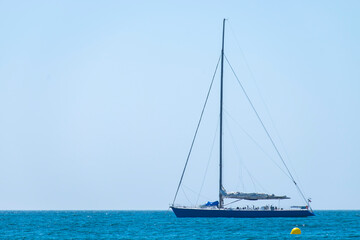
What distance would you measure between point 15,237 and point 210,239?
20.4 m

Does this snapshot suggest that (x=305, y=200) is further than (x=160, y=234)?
Yes

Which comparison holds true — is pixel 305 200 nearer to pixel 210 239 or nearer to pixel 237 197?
pixel 237 197

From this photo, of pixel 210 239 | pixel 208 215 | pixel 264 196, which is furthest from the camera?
pixel 264 196

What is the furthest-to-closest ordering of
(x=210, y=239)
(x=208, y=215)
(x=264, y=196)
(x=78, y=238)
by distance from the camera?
(x=264, y=196) < (x=208, y=215) < (x=78, y=238) < (x=210, y=239)

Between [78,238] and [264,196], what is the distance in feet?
112

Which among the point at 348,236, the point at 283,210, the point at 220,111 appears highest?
the point at 220,111

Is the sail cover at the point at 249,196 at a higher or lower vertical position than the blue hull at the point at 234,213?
higher

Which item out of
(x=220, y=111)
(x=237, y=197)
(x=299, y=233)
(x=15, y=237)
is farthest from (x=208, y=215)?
(x=15, y=237)

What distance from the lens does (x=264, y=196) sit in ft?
295

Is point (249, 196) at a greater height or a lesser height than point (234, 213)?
greater

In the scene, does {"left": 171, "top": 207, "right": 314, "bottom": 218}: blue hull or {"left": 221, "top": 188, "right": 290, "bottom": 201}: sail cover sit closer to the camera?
{"left": 171, "top": 207, "right": 314, "bottom": 218}: blue hull

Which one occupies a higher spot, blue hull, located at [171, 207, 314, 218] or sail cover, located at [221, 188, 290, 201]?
sail cover, located at [221, 188, 290, 201]

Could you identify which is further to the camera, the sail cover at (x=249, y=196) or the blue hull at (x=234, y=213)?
the sail cover at (x=249, y=196)

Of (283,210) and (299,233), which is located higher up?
(283,210)
